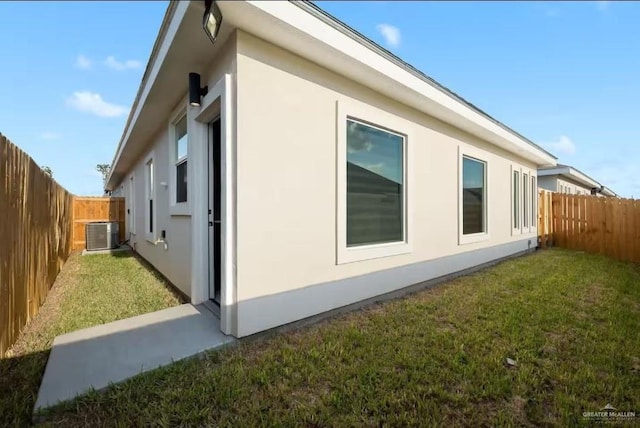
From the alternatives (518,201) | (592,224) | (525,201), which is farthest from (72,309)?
(592,224)

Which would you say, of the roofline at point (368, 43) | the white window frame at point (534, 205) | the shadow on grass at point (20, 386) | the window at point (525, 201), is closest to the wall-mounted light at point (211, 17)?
the roofline at point (368, 43)

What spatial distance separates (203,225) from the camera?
394 centimetres

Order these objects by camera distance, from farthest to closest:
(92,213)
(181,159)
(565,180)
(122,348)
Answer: (565,180), (92,213), (181,159), (122,348)

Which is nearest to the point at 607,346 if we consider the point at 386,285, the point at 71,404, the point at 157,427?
the point at 386,285

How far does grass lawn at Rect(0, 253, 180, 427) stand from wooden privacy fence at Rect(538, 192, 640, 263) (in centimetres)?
1148

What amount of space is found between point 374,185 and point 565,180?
16346mm

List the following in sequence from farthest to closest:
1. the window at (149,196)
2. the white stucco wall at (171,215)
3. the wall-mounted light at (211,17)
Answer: the window at (149,196) → the white stucco wall at (171,215) → the wall-mounted light at (211,17)

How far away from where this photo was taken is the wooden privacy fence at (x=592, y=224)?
27.7 feet

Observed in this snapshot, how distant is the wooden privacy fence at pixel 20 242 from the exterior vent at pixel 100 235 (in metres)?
5.19

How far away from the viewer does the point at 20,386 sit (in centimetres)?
230

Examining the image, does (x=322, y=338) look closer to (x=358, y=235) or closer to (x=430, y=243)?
(x=358, y=235)

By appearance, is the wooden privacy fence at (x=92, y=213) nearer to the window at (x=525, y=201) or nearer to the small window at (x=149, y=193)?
the small window at (x=149, y=193)

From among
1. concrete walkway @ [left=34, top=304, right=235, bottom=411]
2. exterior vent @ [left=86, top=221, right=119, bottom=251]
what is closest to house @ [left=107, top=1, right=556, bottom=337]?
concrete walkway @ [left=34, top=304, right=235, bottom=411]

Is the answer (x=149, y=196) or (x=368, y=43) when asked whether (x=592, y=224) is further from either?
(x=149, y=196)
